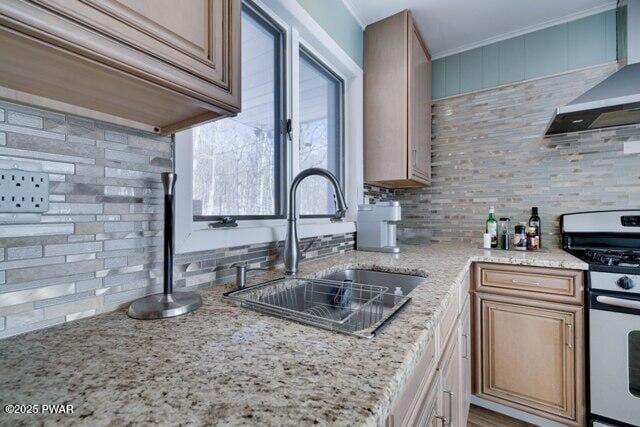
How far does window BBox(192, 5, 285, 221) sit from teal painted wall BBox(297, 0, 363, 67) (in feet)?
0.90

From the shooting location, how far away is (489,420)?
5.12 ft

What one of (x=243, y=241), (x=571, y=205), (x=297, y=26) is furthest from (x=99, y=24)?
(x=571, y=205)

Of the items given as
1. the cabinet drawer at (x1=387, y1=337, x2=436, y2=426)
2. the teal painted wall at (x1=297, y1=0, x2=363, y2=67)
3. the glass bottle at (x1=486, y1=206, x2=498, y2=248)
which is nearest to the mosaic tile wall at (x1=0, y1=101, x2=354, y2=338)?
the cabinet drawer at (x1=387, y1=337, x2=436, y2=426)

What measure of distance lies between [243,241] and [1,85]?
721mm

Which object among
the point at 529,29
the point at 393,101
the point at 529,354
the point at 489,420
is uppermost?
the point at 529,29

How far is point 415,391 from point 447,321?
42cm

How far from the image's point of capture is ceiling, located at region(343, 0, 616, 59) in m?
1.82

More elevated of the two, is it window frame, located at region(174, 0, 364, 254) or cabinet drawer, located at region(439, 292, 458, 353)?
window frame, located at region(174, 0, 364, 254)

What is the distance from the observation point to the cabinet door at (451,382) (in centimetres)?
89

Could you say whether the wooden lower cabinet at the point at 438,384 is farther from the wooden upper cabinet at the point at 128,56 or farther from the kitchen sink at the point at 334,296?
the wooden upper cabinet at the point at 128,56

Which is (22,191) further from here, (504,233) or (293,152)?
(504,233)

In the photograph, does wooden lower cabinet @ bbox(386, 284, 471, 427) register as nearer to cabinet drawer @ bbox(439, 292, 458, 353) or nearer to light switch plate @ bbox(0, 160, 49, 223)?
cabinet drawer @ bbox(439, 292, 458, 353)

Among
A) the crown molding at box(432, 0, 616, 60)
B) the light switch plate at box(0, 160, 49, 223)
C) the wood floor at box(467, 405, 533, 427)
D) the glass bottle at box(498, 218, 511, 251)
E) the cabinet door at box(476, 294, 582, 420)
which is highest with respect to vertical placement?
the crown molding at box(432, 0, 616, 60)

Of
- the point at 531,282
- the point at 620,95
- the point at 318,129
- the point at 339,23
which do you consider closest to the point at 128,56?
the point at 318,129
